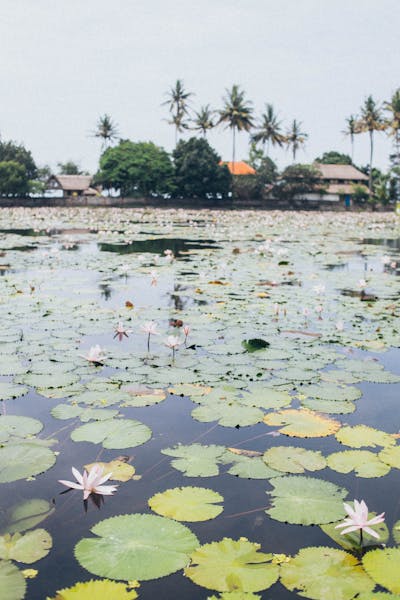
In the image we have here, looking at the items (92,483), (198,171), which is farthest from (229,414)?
(198,171)

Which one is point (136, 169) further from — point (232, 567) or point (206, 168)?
point (232, 567)

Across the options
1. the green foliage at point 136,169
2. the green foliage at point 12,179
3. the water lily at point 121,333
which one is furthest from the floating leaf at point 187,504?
the green foliage at point 12,179

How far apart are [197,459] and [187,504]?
1.43 feet

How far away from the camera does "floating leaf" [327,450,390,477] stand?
2.64m

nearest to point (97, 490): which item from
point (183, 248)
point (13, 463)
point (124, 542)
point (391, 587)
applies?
point (124, 542)

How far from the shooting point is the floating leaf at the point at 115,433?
290 centimetres

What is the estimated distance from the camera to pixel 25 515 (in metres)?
2.24

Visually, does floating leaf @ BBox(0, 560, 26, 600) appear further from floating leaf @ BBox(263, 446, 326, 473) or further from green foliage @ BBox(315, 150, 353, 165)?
green foliage @ BBox(315, 150, 353, 165)

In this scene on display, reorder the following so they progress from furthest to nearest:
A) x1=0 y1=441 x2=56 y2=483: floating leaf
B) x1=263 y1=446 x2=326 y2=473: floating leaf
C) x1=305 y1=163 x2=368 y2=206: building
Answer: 1. x1=305 y1=163 x2=368 y2=206: building
2. x1=263 y1=446 x2=326 y2=473: floating leaf
3. x1=0 y1=441 x2=56 y2=483: floating leaf

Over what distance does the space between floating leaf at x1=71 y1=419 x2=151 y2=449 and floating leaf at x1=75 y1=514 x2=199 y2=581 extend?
70cm

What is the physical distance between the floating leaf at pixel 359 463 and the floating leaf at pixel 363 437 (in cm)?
11

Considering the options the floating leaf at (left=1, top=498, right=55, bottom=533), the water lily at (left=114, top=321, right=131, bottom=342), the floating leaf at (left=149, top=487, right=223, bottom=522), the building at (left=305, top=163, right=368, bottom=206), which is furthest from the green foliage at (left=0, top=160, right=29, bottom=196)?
the floating leaf at (left=149, top=487, right=223, bottom=522)

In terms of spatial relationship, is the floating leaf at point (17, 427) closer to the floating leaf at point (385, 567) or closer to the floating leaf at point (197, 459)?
the floating leaf at point (197, 459)

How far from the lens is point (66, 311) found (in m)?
5.99
